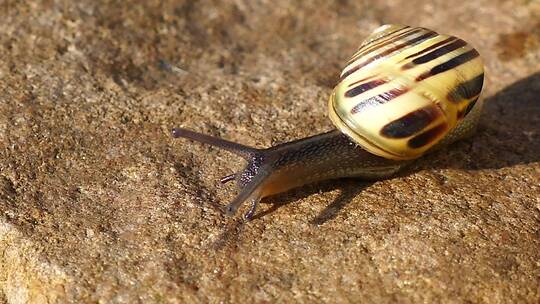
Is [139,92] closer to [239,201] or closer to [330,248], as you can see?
[239,201]

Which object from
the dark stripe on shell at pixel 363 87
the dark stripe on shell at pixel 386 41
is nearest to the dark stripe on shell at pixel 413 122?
the dark stripe on shell at pixel 363 87

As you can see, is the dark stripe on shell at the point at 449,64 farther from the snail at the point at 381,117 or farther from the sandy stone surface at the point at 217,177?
the sandy stone surface at the point at 217,177

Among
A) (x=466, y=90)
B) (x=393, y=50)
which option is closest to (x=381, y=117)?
(x=393, y=50)

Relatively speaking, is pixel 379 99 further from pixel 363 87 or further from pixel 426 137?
pixel 426 137

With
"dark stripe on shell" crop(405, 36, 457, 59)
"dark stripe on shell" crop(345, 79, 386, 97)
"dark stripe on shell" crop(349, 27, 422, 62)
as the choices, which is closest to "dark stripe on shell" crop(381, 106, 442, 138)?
"dark stripe on shell" crop(345, 79, 386, 97)

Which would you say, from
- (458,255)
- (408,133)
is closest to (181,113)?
(408,133)

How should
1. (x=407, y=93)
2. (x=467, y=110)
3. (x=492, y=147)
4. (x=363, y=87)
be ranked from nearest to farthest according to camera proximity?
(x=407, y=93), (x=363, y=87), (x=467, y=110), (x=492, y=147)
